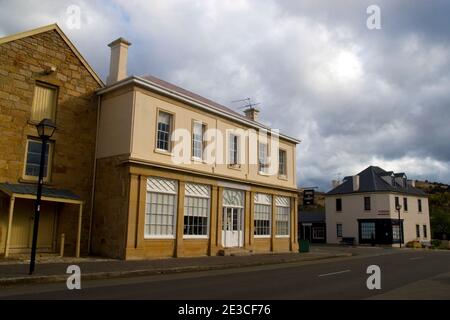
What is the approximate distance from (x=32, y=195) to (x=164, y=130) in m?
6.71

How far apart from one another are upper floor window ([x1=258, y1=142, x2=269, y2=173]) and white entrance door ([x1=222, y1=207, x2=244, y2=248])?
3423 millimetres

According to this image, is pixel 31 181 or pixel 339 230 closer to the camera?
pixel 31 181

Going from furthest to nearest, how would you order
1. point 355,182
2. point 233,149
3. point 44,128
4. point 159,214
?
point 355,182 → point 233,149 → point 159,214 → point 44,128

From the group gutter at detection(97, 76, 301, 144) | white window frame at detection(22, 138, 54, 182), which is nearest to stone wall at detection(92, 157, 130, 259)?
white window frame at detection(22, 138, 54, 182)

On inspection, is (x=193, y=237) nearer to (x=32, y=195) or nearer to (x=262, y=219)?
(x=262, y=219)

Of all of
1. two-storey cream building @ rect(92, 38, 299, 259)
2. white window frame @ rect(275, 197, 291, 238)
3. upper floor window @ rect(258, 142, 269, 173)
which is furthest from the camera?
white window frame @ rect(275, 197, 291, 238)

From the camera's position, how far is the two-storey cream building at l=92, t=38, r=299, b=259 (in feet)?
61.2

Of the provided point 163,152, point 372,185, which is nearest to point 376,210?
point 372,185

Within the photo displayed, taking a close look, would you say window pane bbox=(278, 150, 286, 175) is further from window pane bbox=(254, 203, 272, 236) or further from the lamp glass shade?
the lamp glass shade

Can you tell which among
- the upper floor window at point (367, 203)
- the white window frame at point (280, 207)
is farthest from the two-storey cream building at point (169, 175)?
the upper floor window at point (367, 203)

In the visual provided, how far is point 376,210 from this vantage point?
46.0m
